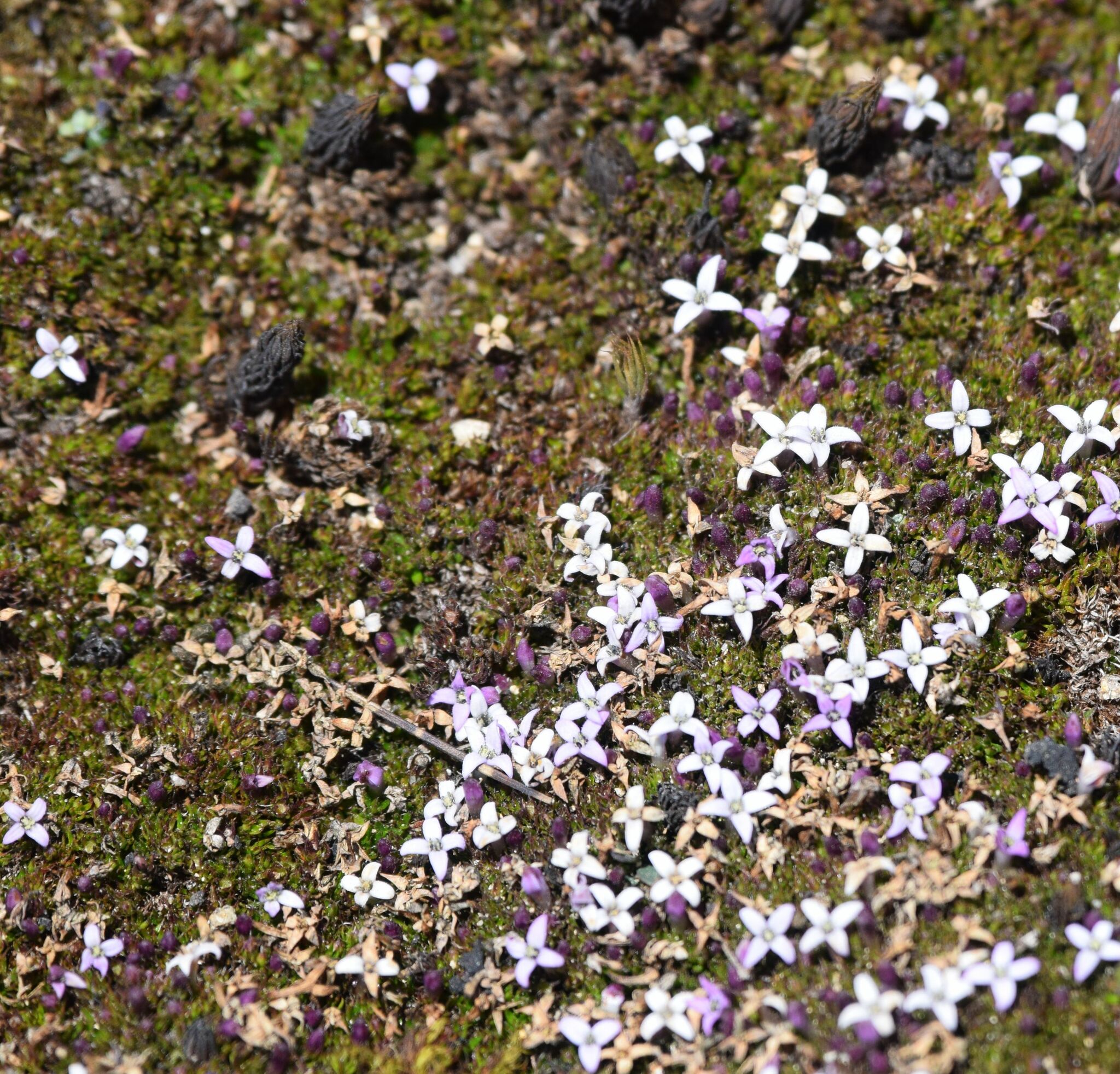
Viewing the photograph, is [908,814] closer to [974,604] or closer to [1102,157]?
[974,604]

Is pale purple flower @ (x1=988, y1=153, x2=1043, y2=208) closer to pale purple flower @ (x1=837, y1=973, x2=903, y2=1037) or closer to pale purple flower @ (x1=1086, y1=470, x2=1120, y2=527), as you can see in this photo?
pale purple flower @ (x1=1086, y1=470, x2=1120, y2=527)

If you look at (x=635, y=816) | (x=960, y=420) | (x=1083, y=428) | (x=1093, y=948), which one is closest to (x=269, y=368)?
(x=635, y=816)

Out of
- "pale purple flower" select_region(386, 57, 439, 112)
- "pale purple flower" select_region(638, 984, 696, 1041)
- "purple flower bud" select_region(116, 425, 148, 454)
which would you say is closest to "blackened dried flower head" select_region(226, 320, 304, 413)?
"purple flower bud" select_region(116, 425, 148, 454)

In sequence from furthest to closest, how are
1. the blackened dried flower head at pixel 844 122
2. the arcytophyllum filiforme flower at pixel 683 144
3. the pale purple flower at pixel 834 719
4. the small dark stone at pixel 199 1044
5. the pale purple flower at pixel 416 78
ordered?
the pale purple flower at pixel 416 78 → the arcytophyllum filiforme flower at pixel 683 144 → the blackened dried flower head at pixel 844 122 → the pale purple flower at pixel 834 719 → the small dark stone at pixel 199 1044

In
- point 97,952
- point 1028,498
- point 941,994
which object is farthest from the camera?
point 1028,498

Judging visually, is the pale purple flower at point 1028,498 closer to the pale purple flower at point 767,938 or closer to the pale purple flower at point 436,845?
the pale purple flower at point 767,938

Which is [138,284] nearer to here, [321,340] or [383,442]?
[321,340]

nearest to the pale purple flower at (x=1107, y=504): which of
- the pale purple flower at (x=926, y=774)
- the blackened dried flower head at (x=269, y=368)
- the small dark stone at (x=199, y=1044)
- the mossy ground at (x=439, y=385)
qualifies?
the mossy ground at (x=439, y=385)
